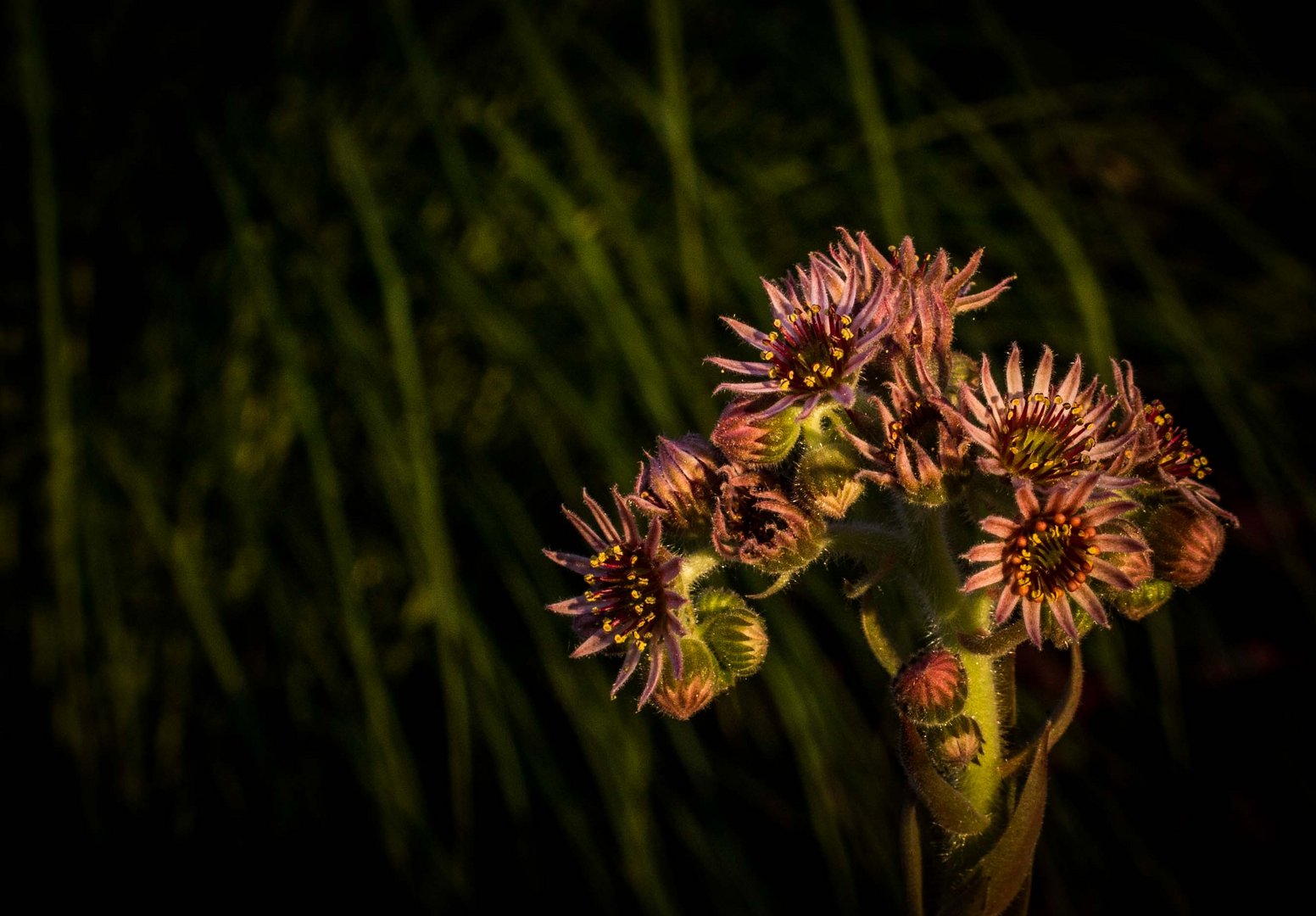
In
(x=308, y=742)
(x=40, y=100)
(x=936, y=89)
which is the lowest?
(x=308, y=742)

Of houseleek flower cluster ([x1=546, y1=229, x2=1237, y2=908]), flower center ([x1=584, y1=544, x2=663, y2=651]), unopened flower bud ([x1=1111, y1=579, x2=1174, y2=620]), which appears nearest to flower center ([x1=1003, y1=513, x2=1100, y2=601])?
houseleek flower cluster ([x1=546, y1=229, x2=1237, y2=908])

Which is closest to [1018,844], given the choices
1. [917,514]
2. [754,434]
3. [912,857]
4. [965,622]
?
[912,857]

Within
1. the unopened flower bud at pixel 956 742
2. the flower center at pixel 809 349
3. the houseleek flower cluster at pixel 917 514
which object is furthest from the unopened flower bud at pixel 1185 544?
the flower center at pixel 809 349

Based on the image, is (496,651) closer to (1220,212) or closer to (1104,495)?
(1104,495)

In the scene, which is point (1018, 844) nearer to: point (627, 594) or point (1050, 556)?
point (1050, 556)

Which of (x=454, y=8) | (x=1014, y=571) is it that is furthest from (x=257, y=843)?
(x=454, y=8)
